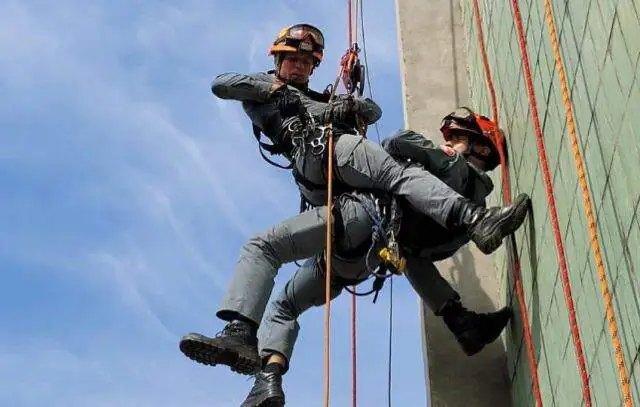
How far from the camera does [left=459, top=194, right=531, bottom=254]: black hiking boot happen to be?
5.75 m

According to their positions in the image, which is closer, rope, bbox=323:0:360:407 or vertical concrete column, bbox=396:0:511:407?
rope, bbox=323:0:360:407

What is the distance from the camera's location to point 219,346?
18.3 ft

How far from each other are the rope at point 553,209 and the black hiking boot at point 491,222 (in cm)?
35

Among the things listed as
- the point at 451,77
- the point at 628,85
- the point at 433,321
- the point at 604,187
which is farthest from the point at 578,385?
the point at 451,77

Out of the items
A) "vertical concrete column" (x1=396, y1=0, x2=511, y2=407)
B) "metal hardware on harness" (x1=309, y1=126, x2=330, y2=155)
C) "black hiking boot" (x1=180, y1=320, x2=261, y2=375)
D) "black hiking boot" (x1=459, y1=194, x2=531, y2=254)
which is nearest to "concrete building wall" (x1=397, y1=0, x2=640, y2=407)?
"vertical concrete column" (x1=396, y1=0, x2=511, y2=407)

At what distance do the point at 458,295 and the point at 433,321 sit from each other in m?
0.56

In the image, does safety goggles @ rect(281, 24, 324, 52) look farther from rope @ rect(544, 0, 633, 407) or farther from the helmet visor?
rope @ rect(544, 0, 633, 407)

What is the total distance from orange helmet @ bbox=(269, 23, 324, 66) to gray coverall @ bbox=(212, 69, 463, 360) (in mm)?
232

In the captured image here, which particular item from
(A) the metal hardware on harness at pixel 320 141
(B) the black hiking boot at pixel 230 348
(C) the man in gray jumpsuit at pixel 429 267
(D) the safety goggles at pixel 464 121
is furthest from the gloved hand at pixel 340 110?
(B) the black hiking boot at pixel 230 348

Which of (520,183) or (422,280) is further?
(422,280)

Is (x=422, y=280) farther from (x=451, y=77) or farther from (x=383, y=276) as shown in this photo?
(x=451, y=77)

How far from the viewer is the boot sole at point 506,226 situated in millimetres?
5738

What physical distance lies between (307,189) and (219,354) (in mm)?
1464

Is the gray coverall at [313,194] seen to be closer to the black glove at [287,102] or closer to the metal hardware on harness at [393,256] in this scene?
the black glove at [287,102]
